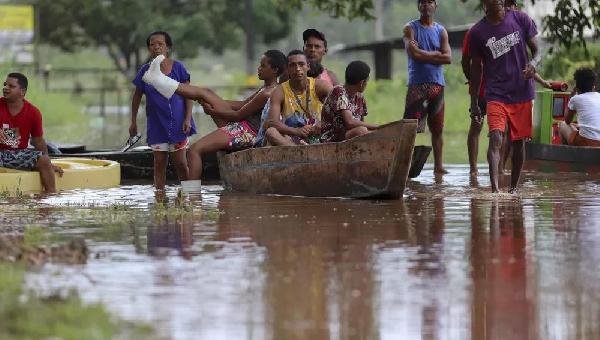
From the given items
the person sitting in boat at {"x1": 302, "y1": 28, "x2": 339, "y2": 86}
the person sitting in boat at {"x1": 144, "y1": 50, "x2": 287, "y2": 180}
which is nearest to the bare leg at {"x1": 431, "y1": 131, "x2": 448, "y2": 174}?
the person sitting in boat at {"x1": 302, "y1": 28, "x2": 339, "y2": 86}

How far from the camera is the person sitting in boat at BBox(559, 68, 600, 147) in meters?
16.7

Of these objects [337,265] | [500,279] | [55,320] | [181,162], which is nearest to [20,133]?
[181,162]

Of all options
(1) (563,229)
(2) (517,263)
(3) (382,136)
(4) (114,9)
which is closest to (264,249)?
(2) (517,263)

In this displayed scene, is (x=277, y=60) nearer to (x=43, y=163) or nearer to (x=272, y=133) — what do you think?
(x=272, y=133)

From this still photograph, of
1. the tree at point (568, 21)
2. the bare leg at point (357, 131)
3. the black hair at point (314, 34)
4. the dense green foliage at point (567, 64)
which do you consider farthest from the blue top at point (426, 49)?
the dense green foliage at point (567, 64)

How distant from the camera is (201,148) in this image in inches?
599

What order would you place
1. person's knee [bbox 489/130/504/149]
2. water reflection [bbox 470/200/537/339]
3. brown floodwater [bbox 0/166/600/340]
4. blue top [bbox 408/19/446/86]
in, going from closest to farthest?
water reflection [bbox 470/200/537/339] < brown floodwater [bbox 0/166/600/340] < person's knee [bbox 489/130/504/149] < blue top [bbox 408/19/446/86]

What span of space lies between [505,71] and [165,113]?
3217 mm

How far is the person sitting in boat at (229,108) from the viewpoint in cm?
1475

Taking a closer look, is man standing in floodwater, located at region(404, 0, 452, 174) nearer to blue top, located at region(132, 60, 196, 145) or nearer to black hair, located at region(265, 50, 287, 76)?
black hair, located at region(265, 50, 287, 76)

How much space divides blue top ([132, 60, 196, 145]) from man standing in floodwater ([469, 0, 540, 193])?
2.75 metres

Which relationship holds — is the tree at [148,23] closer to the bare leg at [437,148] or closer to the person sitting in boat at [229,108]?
the bare leg at [437,148]

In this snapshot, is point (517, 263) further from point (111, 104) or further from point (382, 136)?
point (111, 104)

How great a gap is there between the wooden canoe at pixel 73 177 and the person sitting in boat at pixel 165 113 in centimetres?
69
